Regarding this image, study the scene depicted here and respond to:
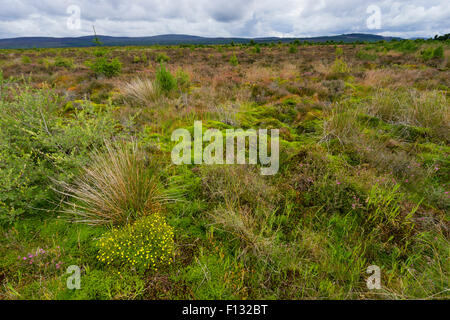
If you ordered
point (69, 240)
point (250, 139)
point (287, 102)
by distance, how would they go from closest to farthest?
point (69, 240) < point (250, 139) < point (287, 102)

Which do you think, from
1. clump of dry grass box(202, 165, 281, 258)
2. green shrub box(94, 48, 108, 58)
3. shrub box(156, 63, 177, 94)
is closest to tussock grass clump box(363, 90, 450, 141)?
clump of dry grass box(202, 165, 281, 258)

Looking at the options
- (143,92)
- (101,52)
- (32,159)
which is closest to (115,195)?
(32,159)

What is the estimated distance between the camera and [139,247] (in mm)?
1883

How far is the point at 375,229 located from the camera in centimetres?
207

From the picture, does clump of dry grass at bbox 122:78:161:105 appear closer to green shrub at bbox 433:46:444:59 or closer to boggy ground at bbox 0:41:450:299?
boggy ground at bbox 0:41:450:299

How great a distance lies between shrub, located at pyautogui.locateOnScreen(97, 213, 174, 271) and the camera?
1829 millimetres

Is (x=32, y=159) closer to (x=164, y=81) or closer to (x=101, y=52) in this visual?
(x=164, y=81)

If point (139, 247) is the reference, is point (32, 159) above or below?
above

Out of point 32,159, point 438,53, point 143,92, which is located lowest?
point 32,159

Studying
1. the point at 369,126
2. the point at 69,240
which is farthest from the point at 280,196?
the point at 369,126

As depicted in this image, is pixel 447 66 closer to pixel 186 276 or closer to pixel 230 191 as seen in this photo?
pixel 230 191

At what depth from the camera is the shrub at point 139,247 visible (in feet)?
6.00

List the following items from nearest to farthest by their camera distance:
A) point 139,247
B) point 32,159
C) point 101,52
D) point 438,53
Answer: point 139,247 → point 32,159 → point 438,53 → point 101,52
